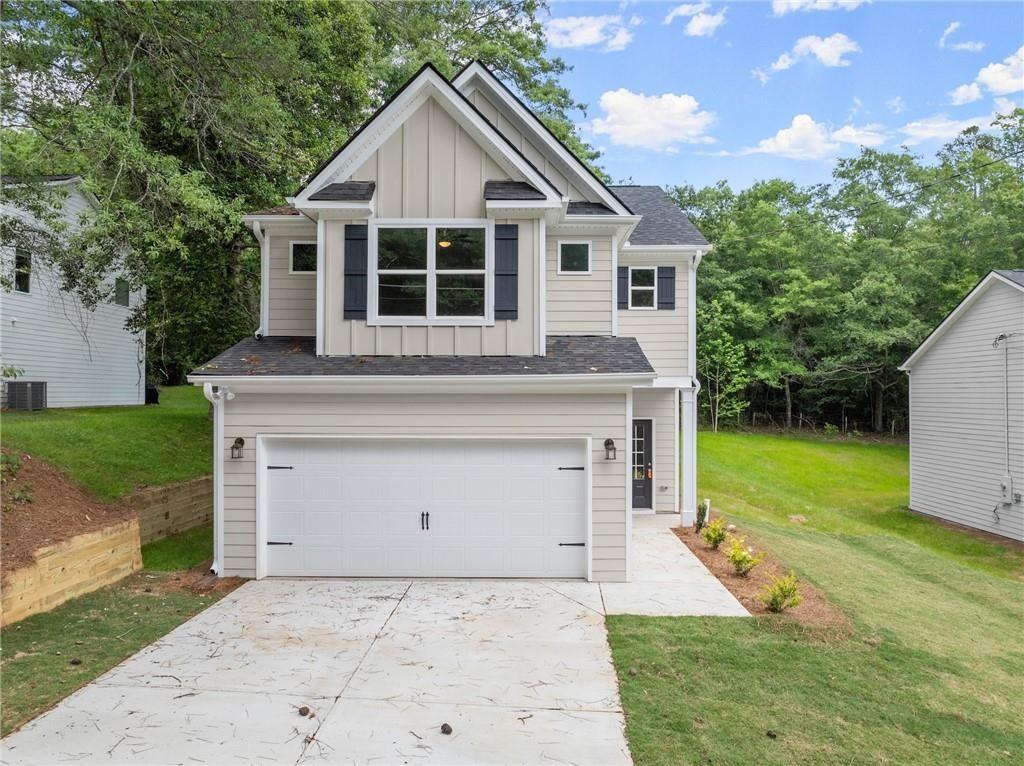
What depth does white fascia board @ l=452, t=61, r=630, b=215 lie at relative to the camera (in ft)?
29.9

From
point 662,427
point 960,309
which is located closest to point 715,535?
point 662,427

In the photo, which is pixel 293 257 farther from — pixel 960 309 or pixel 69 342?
pixel 960 309

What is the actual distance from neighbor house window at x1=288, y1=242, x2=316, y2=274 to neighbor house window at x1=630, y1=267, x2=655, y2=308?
618 cm

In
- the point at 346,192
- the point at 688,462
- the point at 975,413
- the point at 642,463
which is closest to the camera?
the point at 346,192

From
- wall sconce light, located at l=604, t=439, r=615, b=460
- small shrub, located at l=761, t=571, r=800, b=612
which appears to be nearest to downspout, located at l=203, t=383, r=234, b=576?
wall sconce light, located at l=604, t=439, r=615, b=460

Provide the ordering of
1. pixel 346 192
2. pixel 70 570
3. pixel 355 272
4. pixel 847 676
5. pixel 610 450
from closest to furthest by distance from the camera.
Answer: pixel 847 676 < pixel 70 570 < pixel 610 450 < pixel 346 192 < pixel 355 272

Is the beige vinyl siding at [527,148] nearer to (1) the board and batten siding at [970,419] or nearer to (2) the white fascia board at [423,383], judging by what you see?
(2) the white fascia board at [423,383]

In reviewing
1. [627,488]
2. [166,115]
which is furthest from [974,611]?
[166,115]

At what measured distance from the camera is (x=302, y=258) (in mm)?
9344

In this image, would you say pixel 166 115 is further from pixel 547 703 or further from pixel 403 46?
pixel 547 703

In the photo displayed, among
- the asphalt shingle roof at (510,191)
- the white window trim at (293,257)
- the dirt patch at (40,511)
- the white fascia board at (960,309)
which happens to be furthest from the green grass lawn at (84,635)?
the white fascia board at (960,309)

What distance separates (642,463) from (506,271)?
576cm

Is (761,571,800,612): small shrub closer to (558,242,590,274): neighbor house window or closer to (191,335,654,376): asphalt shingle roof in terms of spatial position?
(191,335,654,376): asphalt shingle roof

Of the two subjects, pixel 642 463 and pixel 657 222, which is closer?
pixel 642 463
